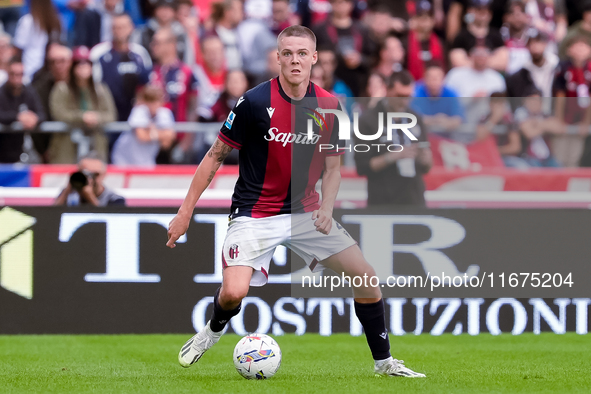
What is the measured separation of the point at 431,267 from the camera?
799cm

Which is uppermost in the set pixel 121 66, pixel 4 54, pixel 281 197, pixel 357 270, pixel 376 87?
pixel 4 54

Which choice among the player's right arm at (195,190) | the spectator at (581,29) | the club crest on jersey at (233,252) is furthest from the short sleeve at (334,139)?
the spectator at (581,29)

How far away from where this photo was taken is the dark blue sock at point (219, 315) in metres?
5.41

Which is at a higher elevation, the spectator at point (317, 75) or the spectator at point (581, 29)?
the spectator at point (581, 29)

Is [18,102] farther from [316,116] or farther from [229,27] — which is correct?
[316,116]

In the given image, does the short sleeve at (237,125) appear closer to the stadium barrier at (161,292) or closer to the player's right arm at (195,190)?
the player's right arm at (195,190)

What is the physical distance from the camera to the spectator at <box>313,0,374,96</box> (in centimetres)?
1129

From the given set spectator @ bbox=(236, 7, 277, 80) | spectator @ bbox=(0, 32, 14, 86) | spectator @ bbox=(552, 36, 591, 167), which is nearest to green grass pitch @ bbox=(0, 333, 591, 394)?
spectator @ bbox=(552, 36, 591, 167)

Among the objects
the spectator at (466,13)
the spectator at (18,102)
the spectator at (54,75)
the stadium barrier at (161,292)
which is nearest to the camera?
the stadium barrier at (161,292)

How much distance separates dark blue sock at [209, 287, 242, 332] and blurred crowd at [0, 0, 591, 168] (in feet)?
12.1

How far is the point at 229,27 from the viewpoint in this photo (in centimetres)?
1188

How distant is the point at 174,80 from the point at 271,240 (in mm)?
6030

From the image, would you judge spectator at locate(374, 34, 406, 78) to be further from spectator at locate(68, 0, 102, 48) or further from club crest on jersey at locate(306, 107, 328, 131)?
club crest on jersey at locate(306, 107, 328, 131)

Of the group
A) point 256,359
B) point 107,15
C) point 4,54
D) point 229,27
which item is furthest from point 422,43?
point 256,359
